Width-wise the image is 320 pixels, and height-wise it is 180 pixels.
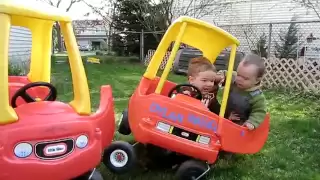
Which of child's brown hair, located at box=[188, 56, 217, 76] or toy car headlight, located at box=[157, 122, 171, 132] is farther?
child's brown hair, located at box=[188, 56, 217, 76]

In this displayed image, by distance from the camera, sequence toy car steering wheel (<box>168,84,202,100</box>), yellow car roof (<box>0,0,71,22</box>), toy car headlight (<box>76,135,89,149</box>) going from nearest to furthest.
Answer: yellow car roof (<box>0,0,71,22</box>) < toy car headlight (<box>76,135,89,149</box>) < toy car steering wheel (<box>168,84,202,100</box>)

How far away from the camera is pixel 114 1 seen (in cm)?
1923

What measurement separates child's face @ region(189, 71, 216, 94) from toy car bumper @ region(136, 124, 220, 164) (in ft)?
2.08

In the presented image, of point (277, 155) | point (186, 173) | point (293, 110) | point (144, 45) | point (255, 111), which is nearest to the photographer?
point (186, 173)

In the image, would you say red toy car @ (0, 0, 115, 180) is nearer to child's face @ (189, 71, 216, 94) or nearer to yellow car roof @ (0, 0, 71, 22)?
yellow car roof @ (0, 0, 71, 22)

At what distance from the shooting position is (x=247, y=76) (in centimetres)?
362

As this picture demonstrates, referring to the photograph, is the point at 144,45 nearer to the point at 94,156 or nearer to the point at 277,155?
the point at 277,155

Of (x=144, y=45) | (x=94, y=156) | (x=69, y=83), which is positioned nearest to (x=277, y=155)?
(x=94, y=156)

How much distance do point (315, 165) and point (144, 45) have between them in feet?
46.3

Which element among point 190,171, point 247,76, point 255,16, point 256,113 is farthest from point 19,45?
point 190,171

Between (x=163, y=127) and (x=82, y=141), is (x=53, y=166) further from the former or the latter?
(x=163, y=127)

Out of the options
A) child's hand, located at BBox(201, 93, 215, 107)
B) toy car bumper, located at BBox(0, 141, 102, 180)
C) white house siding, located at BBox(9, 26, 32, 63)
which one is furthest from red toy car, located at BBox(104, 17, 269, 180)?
white house siding, located at BBox(9, 26, 32, 63)

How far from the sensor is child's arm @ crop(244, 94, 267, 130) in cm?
349

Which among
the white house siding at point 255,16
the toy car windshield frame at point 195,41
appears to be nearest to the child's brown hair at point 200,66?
the toy car windshield frame at point 195,41
